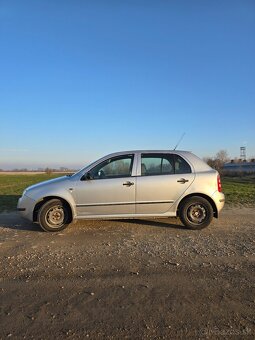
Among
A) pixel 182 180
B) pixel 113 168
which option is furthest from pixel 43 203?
pixel 182 180

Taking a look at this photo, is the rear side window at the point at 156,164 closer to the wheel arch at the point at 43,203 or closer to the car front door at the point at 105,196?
the car front door at the point at 105,196

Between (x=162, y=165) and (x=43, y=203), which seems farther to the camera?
(x=162, y=165)

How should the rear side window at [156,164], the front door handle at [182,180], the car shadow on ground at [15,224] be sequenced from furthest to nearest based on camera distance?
the car shadow on ground at [15,224], the rear side window at [156,164], the front door handle at [182,180]

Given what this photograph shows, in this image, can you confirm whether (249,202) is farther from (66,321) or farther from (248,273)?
(66,321)

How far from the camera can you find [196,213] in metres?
7.73

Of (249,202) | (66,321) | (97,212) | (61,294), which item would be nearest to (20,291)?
(61,294)

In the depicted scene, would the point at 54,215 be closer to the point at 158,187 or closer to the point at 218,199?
the point at 158,187

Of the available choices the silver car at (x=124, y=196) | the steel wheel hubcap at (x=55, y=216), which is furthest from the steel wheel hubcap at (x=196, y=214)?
the steel wheel hubcap at (x=55, y=216)

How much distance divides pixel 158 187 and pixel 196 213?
986 millimetres

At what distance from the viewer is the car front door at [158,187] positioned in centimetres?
769

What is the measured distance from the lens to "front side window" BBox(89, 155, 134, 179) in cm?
782

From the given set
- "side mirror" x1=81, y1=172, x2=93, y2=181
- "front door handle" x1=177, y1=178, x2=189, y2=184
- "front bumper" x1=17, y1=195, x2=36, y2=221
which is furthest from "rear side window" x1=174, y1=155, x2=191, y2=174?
"front bumper" x1=17, y1=195, x2=36, y2=221

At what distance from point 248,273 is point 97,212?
12.0 ft

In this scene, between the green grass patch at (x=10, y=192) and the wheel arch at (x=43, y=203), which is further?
the green grass patch at (x=10, y=192)
